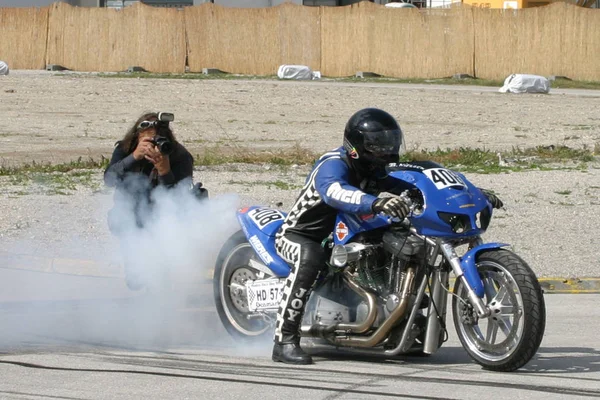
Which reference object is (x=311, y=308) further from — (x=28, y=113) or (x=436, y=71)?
(x=436, y=71)

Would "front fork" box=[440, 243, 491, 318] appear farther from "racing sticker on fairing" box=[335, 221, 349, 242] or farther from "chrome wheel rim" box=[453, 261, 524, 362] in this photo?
"racing sticker on fairing" box=[335, 221, 349, 242]

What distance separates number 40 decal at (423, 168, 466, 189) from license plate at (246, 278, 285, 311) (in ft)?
4.58

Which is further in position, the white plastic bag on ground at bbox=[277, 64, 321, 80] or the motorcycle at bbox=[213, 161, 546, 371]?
the white plastic bag on ground at bbox=[277, 64, 321, 80]

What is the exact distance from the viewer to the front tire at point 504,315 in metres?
6.49

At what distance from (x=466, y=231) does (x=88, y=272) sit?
15.7 ft

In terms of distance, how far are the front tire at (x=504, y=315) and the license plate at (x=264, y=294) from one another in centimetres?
132

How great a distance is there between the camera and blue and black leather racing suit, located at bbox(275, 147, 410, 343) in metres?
7.14

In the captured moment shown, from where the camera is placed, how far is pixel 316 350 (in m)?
7.76

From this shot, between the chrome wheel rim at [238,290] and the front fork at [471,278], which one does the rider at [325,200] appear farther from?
the chrome wheel rim at [238,290]

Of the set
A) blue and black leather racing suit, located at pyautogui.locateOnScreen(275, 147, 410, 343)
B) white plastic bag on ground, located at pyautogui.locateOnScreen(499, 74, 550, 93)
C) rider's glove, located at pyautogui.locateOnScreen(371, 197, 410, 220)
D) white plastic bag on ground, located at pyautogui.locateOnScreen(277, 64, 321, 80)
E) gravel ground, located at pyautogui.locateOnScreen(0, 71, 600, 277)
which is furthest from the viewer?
white plastic bag on ground, located at pyautogui.locateOnScreen(277, 64, 321, 80)

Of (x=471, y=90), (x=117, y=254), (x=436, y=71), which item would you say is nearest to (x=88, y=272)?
(x=117, y=254)

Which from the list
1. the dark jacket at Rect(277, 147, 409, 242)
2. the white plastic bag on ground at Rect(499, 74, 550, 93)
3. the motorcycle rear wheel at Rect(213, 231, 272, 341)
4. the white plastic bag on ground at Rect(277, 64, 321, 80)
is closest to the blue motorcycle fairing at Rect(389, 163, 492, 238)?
the dark jacket at Rect(277, 147, 409, 242)

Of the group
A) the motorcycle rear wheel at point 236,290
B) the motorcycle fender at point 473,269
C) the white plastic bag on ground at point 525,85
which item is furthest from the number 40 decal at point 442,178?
the white plastic bag on ground at point 525,85

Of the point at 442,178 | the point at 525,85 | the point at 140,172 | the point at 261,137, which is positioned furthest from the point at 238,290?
the point at 525,85
